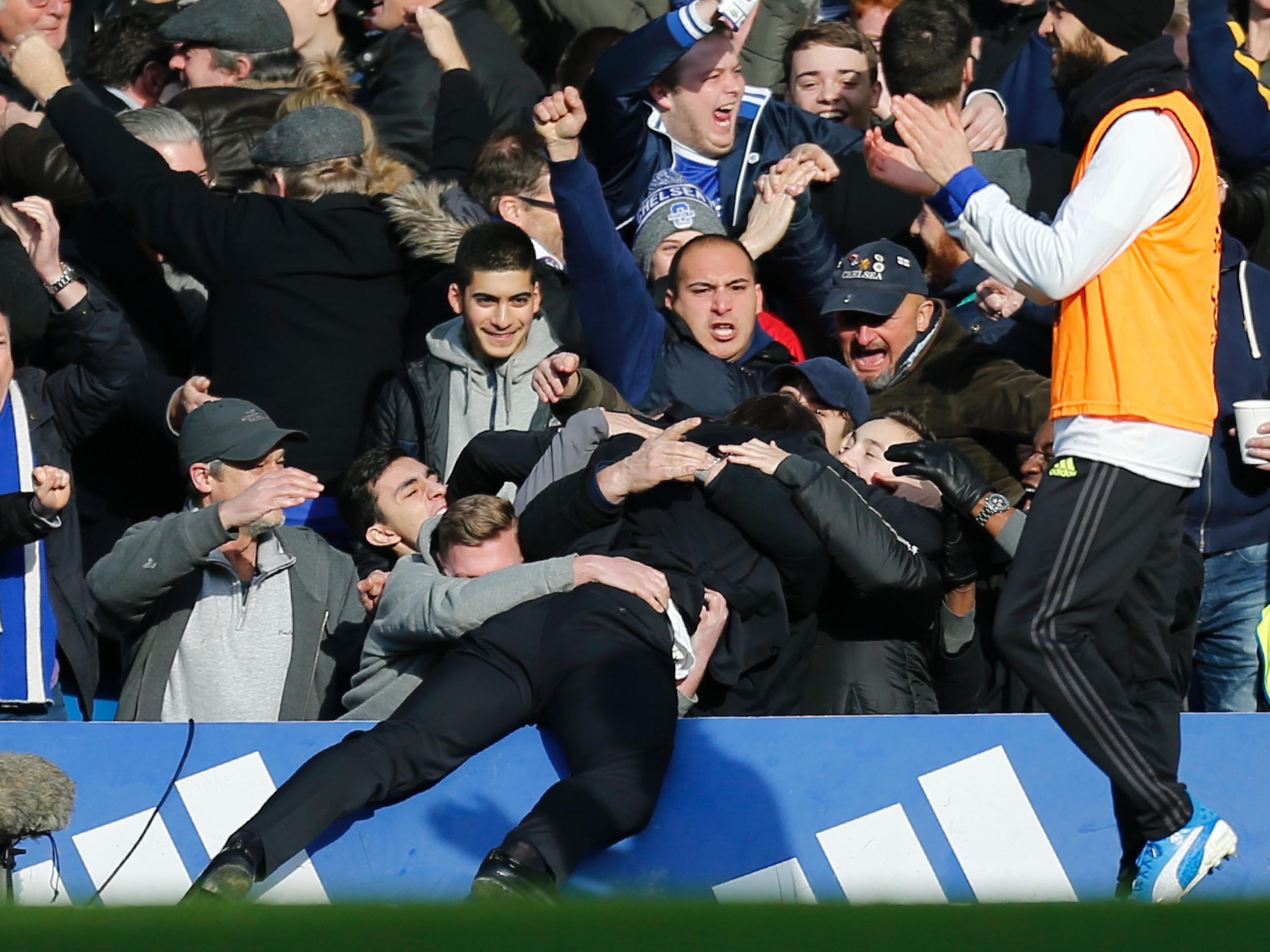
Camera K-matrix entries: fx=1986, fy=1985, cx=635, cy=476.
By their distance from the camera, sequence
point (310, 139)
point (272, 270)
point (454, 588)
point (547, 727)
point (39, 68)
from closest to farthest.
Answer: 1. point (547, 727)
2. point (454, 588)
3. point (272, 270)
4. point (310, 139)
5. point (39, 68)

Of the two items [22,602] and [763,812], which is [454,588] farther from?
[22,602]

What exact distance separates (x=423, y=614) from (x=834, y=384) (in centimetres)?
169

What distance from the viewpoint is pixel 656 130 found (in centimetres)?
748

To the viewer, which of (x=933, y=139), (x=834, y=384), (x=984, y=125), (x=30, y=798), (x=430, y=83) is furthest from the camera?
(x=430, y=83)

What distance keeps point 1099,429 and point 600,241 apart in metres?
2.28

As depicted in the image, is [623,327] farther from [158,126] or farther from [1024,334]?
[158,126]

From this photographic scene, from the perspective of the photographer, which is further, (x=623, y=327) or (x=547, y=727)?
(x=623, y=327)

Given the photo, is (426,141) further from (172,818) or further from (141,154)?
(172,818)

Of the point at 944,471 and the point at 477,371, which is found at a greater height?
the point at 477,371

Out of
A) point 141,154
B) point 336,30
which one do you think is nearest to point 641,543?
point 141,154

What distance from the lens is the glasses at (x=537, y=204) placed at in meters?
7.17

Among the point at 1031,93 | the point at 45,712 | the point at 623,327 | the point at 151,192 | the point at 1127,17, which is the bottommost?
the point at 45,712

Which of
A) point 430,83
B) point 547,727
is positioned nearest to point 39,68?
point 430,83

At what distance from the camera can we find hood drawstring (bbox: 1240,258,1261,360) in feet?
20.9
